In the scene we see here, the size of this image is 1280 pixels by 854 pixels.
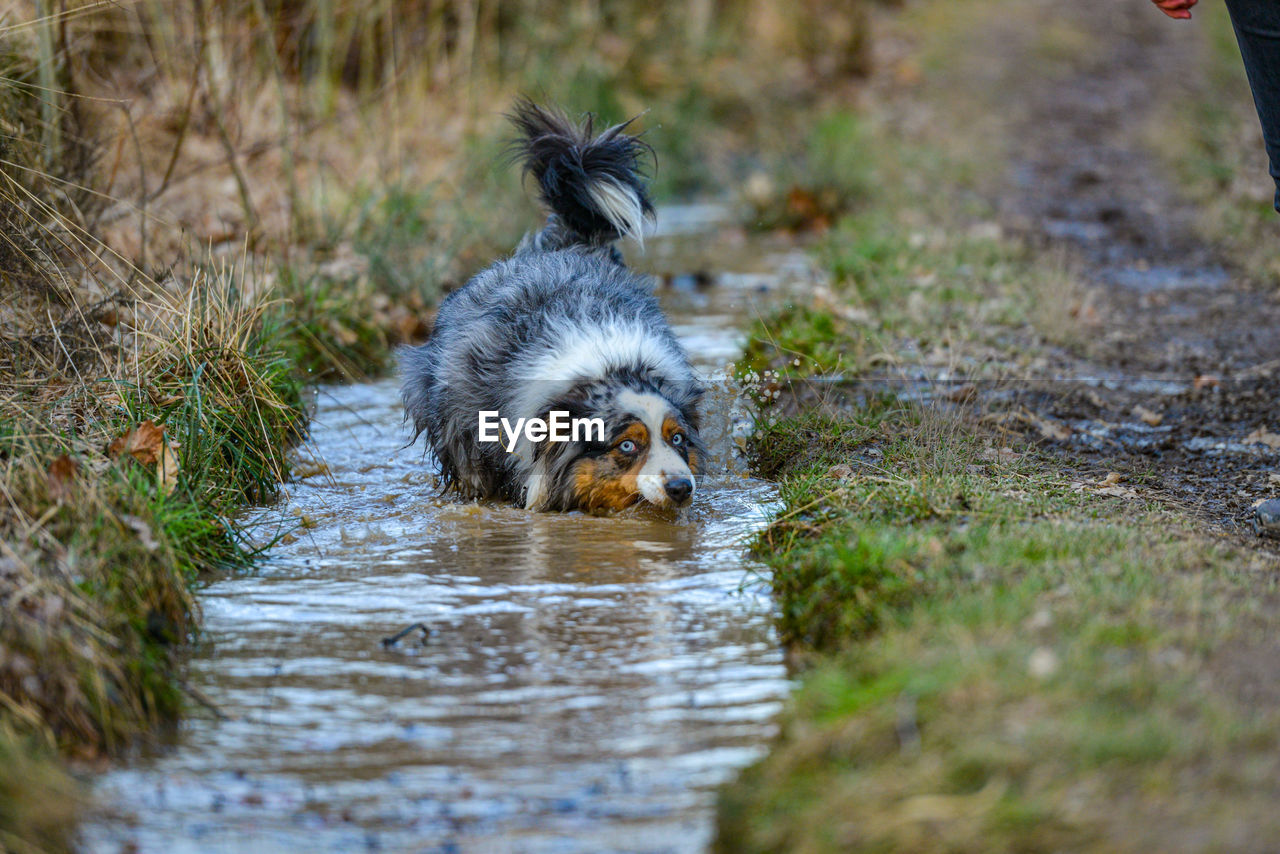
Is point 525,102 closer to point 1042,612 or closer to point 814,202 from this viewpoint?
point 1042,612

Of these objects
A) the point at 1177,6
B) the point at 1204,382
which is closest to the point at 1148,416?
the point at 1204,382

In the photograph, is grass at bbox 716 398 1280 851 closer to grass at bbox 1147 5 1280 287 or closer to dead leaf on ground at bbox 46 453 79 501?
dead leaf on ground at bbox 46 453 79 501

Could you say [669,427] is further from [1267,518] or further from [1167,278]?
[1167,278]

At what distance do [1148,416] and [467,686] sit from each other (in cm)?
407

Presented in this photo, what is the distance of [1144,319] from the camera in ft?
26.1

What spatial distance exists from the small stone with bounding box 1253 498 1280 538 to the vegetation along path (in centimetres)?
6

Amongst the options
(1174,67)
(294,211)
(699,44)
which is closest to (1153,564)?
(294,211)

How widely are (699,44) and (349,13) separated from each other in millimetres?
6855

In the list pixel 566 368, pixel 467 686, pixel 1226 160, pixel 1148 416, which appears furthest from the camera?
pixel 1226 160

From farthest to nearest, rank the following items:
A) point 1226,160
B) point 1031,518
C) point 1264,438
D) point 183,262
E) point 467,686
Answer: point 1226,160 < point 183,262 < point 1264,438 < point 1031,518 < point 467,686

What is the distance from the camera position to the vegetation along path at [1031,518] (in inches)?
105

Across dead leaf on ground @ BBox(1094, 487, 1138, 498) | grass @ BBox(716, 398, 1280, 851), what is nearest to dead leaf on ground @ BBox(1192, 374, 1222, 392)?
dead leaf on ground @ BBox(1094, 487, 1138, 498)

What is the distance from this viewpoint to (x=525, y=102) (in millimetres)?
6641

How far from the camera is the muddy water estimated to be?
9.30 ft
